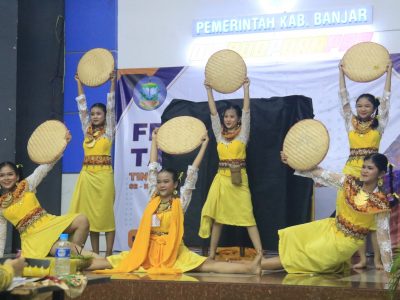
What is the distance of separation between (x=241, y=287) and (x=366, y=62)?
8.41 ft

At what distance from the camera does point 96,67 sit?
7.14 metres

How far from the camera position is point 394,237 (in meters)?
6.79

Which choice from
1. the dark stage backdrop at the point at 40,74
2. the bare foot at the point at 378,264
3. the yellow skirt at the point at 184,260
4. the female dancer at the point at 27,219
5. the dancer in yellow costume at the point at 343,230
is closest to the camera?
the dancer in yellow costume at the point at 343,230

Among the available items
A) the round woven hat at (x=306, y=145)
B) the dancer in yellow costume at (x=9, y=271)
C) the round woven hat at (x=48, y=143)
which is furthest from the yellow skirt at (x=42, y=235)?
the dancer in yellow costume at (x=9, y=271)

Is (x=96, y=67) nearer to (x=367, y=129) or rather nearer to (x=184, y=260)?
(x=184, y=260)

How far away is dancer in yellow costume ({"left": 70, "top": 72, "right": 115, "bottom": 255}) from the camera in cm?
689

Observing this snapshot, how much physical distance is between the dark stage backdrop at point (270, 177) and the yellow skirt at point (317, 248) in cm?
122

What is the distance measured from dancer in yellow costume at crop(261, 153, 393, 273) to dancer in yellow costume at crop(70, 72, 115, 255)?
1772mm

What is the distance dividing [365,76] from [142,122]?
2723 mm

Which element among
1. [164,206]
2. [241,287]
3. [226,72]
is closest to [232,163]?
[226,72]

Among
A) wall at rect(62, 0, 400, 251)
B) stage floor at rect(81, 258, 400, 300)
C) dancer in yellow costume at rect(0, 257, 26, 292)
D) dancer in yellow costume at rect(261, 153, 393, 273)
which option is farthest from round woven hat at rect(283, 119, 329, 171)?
dancer in yellow costume at rect(0, 257, 26, 292)

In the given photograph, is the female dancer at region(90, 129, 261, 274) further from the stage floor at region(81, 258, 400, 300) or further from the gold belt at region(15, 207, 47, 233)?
the gold belt at region(15, 207, 47, 233)

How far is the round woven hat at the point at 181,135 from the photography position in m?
6.15

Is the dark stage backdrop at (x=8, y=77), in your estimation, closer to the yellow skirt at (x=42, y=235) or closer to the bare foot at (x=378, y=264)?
the yellow skirt at (x=42, y=235)
